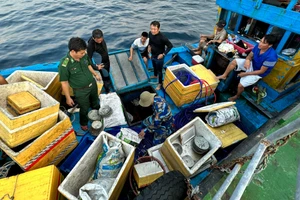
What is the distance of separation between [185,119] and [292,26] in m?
3.16

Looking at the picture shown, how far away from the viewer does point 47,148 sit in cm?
276

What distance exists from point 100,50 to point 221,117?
11.2ft

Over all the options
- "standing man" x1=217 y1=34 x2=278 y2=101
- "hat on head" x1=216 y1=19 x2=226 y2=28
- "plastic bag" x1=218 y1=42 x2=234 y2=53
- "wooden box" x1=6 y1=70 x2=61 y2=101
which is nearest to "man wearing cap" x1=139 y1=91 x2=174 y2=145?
"wooden box" x1=6 y1=70 x2=61 y2=101

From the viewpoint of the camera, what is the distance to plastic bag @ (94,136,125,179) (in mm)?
2451

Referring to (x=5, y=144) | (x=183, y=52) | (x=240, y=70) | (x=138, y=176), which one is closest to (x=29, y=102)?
(x=5, y=144)

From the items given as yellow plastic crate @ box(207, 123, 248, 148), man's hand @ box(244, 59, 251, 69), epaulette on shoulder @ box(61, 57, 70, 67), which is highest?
epaulette on shoulder @ box(61, 57, 70, 67)

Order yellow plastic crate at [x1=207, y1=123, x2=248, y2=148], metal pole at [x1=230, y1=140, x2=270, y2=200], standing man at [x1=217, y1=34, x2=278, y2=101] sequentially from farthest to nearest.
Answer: standing man at [x1=217, y1=34, x2=278, y2=101] < yellow plastic crate at [x1=207, y1=123, x2=248, y2=148] < metal pole at [x1=230, y1=140, x2=270, y2=200]

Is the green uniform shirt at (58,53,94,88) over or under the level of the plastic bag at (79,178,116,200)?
over

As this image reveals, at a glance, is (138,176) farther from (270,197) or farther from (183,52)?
(183,52)

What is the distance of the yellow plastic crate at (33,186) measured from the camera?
2057mm

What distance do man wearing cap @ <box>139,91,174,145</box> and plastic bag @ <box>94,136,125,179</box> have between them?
949 mm

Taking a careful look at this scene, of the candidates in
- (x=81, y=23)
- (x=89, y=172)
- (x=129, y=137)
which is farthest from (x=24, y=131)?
(x=81, y=23)

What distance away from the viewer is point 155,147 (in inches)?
135

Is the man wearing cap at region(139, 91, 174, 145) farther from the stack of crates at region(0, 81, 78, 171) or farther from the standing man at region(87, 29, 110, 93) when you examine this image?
the standing man at region(87, 29, 110, 93)
